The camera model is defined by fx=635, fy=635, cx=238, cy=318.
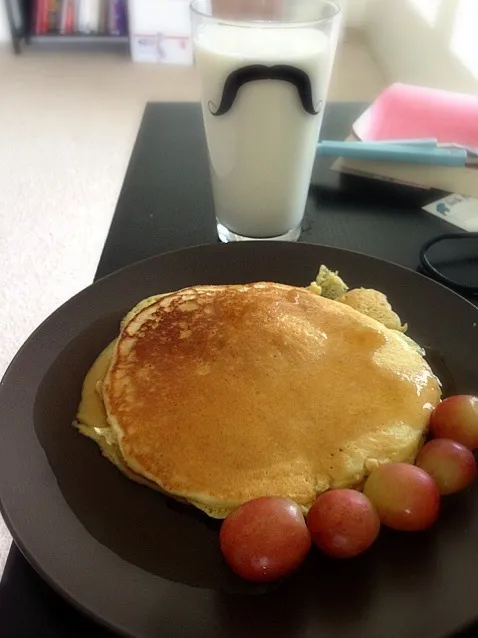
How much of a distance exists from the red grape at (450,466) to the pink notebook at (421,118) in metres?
0.81

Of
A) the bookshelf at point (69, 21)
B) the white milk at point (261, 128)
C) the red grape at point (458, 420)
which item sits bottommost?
the bookshelf at point (69, 21)

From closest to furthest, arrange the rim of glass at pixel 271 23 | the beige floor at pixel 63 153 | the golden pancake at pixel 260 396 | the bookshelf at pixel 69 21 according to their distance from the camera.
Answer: the golden pancake at pixel 260 396 → the rim of glass at pixel 271 23 → the beige floor at pixel 63 153 → the bookshelf at pixel 69 21

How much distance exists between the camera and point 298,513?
57 cm

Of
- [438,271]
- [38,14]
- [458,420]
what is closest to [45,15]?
[38,14]

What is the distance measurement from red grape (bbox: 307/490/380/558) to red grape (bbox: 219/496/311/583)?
14 mm

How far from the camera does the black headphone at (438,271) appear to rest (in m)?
0.96

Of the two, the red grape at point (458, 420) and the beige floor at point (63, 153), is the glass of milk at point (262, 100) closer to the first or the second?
A: the red grape at point (458, 420)

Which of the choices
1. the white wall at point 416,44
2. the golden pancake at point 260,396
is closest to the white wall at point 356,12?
the white wall at point 416,44

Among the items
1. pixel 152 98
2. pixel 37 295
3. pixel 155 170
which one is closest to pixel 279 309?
pixel 155 170

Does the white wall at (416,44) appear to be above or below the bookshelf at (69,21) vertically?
above

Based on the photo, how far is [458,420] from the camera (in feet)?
2.13

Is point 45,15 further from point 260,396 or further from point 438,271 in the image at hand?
point 260,396

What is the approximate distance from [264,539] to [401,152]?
86 centimetres

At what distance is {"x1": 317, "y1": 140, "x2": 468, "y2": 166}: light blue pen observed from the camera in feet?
3.84
